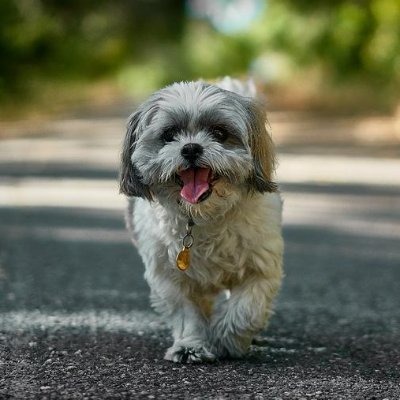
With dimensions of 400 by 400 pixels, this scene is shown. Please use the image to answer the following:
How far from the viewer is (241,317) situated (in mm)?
5766

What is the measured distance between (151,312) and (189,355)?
5.18ft

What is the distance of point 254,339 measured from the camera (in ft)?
20.8

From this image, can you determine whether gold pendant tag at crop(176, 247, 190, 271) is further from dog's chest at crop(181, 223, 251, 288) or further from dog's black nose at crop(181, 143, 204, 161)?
dog's black nose at crop(181, 143, 204, 161)

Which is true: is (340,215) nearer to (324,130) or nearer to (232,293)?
(232,293)

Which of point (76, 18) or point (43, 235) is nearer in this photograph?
point (43, 235)

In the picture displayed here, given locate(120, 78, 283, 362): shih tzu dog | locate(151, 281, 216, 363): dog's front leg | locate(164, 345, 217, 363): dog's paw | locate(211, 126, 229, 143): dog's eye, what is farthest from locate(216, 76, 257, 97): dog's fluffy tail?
locate(164, 345, 217, 363): dog's paw

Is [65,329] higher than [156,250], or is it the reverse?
[156,250]

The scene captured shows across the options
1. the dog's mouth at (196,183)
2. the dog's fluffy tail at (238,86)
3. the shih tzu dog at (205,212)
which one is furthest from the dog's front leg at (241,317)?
the dog's fluffy tail at (238,86)

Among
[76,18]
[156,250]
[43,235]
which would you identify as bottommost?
[43,235]

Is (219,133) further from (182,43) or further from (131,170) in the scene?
(182,43)

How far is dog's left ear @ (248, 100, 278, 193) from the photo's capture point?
5.62 m

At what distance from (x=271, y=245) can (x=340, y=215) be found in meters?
7.35

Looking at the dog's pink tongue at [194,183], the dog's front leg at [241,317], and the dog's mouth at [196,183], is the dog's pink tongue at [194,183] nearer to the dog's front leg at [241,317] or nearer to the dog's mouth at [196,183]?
the dog's mouth at [196,183]

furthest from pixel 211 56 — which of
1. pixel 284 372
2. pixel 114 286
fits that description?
pixel 284 372
